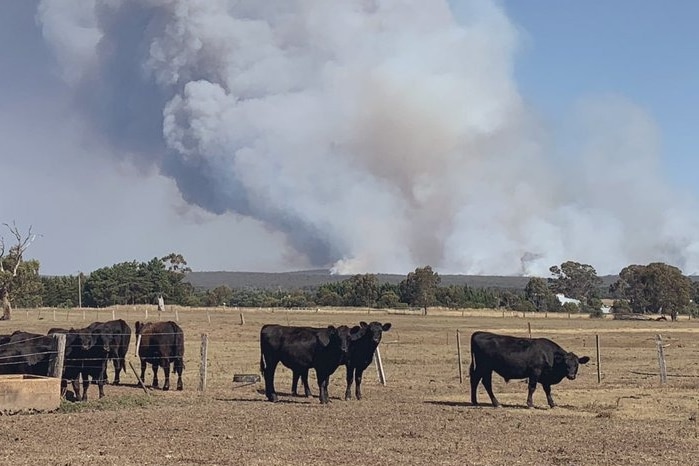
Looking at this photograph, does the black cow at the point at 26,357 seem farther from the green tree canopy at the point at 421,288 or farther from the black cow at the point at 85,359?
the green tree canopy at the point at 421,288

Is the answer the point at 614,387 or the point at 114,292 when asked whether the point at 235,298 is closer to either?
the point at 114,292

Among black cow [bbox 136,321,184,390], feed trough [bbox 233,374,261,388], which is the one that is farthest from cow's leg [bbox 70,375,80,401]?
feed trough [bbox 233,374,261,388]

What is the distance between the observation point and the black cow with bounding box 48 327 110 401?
19625 millimetres

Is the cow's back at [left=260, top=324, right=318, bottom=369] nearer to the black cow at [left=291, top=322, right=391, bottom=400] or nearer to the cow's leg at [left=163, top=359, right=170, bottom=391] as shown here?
the black cow at [left=291, top=322, right=391, bottom=400]

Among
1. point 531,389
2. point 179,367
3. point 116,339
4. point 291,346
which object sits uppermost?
point 116,339

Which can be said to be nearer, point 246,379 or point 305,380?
point 305,380

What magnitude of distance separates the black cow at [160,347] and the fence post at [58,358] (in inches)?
161

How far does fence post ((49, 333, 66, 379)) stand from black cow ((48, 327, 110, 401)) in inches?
38.9

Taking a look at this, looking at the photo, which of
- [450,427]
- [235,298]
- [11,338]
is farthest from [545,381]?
[235,298]

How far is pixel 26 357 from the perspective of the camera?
1906cm

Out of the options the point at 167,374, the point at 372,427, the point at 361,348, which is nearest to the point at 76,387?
the point at 167,374

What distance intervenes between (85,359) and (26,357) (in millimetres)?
1355

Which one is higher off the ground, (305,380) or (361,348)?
(361,348)

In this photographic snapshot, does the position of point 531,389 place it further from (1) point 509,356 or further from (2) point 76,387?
(2) point 76,387
